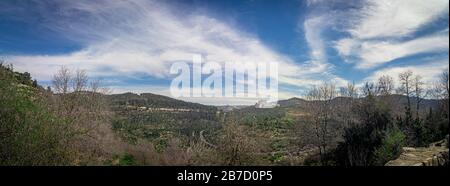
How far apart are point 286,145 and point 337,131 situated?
10380mm

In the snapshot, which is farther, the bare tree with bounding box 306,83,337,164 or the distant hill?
the distant hill

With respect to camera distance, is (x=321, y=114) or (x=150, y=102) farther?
(x=150, y=102)

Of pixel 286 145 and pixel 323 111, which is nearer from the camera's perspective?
pixel 323 111

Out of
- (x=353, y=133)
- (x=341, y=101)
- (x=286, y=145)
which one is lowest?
(x=286, y=145)

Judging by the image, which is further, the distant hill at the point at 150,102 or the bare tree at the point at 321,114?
the distant hill at the point at 150,102

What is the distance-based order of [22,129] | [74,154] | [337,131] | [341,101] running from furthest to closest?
1. [341,101]
2. [337,131]
3. [74,154]
4. [22,129]
